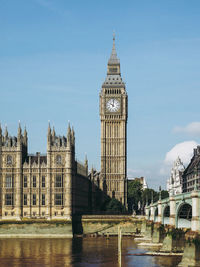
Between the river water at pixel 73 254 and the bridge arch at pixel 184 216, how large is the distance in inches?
336

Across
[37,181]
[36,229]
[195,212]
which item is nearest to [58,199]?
[37,181]

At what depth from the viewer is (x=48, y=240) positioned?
142 metres

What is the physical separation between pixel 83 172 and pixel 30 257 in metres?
90.5

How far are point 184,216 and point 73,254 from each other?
844 inches

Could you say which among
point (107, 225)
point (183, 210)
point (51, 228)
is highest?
point (183, 210)

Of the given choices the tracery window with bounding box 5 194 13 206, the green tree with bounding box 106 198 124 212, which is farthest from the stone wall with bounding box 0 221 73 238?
the green tree with bounding box 106 198 124 212

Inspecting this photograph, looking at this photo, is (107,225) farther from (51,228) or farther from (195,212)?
(195,212)

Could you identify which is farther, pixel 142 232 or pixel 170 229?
pixel 142 232

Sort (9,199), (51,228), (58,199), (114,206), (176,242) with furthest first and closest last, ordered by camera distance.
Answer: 1. (114,206)
2. (9,199)
3. (58,199)
4. (51,228)
5. (176,242)

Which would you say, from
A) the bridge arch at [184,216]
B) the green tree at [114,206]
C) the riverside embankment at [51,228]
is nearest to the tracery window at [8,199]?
the riverside embankment at [51,228]

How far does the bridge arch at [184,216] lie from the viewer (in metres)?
103

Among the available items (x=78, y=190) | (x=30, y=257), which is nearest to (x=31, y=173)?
(x=78, y=190)

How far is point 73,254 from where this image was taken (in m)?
109

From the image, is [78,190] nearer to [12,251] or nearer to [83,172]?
[83,172]
